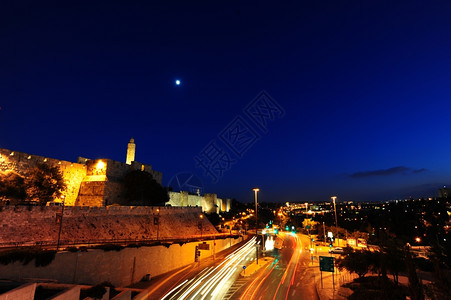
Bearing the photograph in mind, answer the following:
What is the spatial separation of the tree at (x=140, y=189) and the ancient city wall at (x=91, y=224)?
7038mm

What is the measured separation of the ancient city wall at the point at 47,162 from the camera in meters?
30.1

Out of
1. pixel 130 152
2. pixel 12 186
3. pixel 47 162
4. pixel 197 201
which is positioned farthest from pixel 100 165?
pixel 197 201

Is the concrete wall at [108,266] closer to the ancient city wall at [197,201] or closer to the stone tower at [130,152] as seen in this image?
the stone tower at [130,152]

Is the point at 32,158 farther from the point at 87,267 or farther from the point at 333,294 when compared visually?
the point at 333,294

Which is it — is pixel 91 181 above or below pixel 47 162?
below

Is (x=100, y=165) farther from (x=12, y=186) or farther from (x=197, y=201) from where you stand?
(x=197, y=201)

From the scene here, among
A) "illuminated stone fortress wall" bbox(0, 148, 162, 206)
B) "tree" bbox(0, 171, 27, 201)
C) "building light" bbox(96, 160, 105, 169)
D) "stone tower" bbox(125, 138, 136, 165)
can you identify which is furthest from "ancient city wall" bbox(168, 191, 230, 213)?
"tree" bbox(0, 171, 27, 201)

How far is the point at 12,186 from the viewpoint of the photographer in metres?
28.3

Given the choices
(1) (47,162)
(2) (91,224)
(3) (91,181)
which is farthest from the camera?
(3) (91,181)

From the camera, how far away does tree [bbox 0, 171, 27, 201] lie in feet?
91.1

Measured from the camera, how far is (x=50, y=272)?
1717cm

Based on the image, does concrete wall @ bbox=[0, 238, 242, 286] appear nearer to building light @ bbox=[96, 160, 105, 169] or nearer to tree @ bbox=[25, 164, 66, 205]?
tree @ bbox=[25, 164, 66, 205]

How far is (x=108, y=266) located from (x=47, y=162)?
2244 cm

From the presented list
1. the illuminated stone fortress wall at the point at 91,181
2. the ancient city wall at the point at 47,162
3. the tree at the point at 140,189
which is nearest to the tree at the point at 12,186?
the ancient city wall at the point at 47,162
